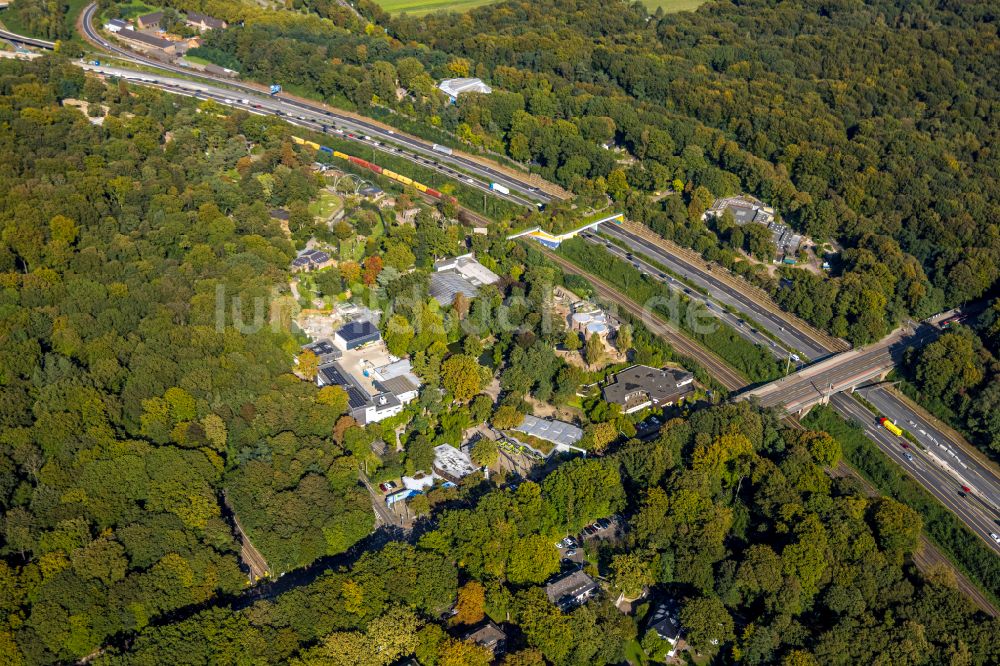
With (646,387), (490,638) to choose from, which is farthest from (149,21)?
(490,638)

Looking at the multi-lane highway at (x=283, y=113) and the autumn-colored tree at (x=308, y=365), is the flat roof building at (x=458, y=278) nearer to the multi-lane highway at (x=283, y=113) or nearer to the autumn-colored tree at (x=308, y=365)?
the autumn-colored tree at (x=308, y=365)

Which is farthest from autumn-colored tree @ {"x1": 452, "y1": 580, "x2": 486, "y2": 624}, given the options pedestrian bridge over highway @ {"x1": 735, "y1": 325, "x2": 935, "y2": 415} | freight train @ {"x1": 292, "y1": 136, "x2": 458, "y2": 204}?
freight train @ {"x1": 292, "y1": 136, "x2": 458, "y2": 204}

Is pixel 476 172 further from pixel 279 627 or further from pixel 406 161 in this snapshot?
pixel 279 627

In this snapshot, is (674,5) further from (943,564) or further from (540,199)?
(943,564)

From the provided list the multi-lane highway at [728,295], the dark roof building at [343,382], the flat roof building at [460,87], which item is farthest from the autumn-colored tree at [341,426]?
the flat roof building at [460,87]

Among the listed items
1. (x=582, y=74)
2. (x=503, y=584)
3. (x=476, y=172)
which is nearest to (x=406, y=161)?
(x=476, y=172)

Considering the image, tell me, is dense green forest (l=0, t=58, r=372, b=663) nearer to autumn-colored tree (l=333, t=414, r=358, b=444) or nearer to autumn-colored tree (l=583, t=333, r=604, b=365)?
autumn-colored tree (l=333, t=414, r=358, b=444)
